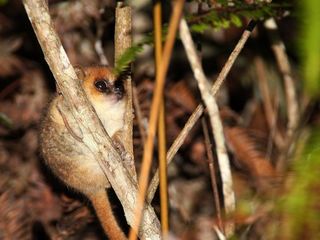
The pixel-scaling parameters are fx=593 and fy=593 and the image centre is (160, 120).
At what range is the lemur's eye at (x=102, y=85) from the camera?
398 centimetres

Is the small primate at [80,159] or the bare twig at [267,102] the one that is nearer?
the small primate at [80,159]

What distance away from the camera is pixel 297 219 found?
57.9 inches

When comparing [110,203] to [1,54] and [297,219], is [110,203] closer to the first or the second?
[1,54]

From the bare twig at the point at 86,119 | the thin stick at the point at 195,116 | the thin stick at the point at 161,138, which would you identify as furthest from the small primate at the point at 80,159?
the thin stick at the point at 161,138

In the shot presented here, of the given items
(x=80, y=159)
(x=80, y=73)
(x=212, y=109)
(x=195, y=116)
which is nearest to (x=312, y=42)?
(x=212, y=109)

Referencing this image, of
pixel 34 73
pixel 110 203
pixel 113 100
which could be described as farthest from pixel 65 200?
pixel 34 73

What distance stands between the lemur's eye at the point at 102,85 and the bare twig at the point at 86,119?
142cm

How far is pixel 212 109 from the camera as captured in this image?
2.48 meters

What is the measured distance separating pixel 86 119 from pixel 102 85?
1525mm

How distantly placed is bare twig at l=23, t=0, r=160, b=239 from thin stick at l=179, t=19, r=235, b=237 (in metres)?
0.39

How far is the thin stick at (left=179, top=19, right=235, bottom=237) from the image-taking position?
232 centimetres

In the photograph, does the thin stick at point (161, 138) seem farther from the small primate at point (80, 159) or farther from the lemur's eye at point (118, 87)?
the lemur's eye at point (118, 87)

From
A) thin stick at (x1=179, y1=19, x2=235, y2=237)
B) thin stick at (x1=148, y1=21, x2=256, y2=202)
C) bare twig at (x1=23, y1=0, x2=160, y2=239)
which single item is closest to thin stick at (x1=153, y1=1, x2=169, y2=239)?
thin stick at (x1=179, y1=19, x2=235, y2=237)

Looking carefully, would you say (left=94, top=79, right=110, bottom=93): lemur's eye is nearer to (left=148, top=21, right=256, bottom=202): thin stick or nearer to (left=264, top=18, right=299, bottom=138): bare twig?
(left=148, top=21, right=256, bottom=202): thin stick
